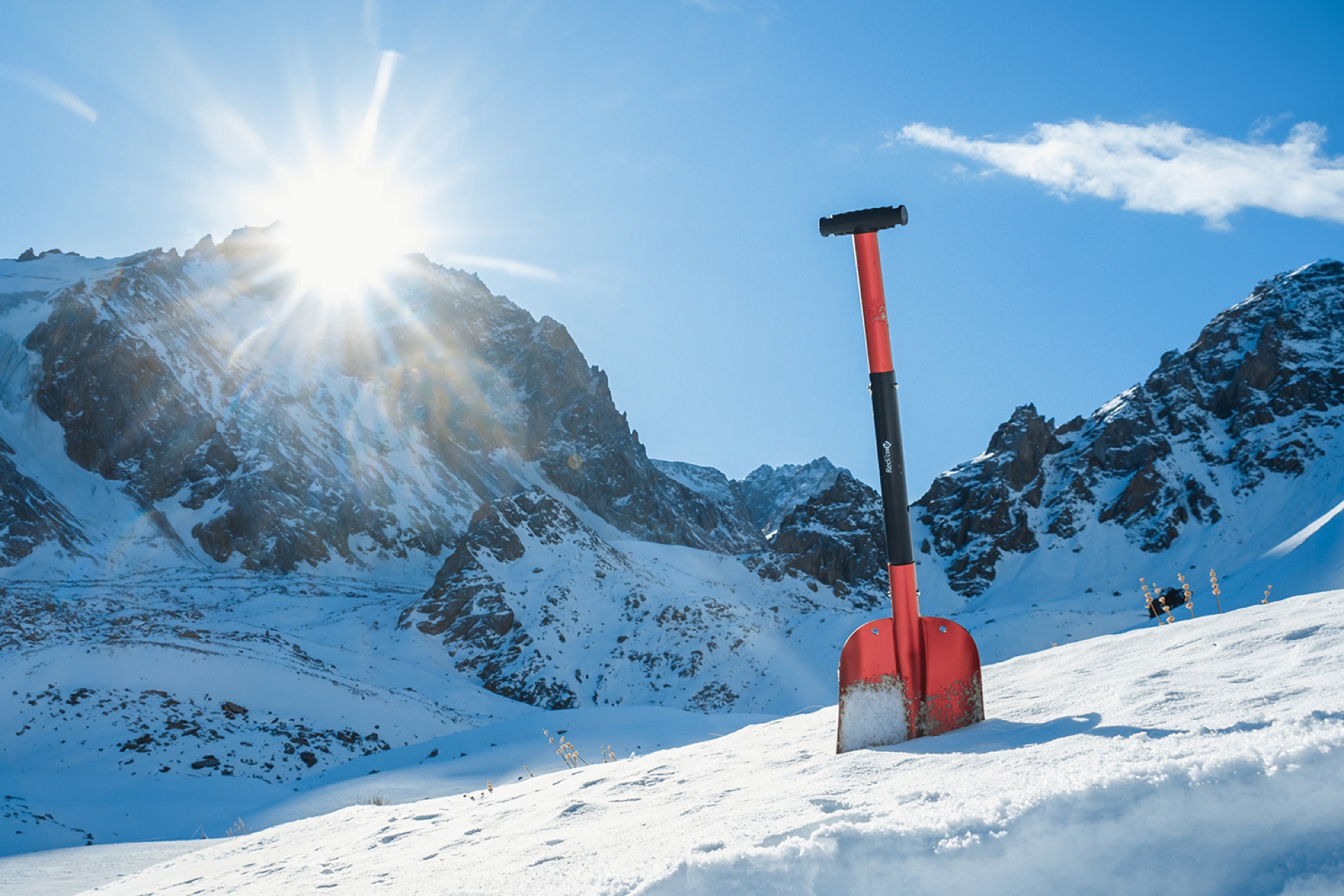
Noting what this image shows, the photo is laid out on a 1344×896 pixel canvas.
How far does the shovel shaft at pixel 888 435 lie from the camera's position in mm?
3285

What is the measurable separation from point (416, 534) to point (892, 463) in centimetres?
7894

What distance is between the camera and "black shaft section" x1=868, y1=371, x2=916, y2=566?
3.34 metres

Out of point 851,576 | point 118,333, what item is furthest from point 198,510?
point 851,576

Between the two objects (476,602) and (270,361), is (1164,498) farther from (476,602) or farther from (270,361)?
(270,361)

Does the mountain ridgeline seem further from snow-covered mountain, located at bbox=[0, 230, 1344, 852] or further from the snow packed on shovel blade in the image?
the snow packed on shovel blade

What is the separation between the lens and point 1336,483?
64.0m

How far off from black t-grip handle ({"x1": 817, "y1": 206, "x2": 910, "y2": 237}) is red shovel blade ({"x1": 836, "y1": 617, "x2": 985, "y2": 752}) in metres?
1.58

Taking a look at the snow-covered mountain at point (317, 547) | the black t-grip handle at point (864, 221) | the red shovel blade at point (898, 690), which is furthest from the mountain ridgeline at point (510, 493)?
the black t-grip handle at point (864, 221)

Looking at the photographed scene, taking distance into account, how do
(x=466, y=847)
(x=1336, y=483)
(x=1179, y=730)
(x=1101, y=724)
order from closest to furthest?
(x=1179, y=730), (x=1101, y=724), (x=466, y=847), (x=1336, y=483)

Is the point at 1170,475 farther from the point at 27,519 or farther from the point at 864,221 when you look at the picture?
the point at 27,519

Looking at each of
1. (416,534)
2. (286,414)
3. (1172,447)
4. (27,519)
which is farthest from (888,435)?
(286,414)

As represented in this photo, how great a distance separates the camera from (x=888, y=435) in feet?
11.0

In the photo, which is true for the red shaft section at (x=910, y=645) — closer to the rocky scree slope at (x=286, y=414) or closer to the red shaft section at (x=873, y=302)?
the red shaft section at (x=873, y=302)

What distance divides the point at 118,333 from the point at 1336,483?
100m
